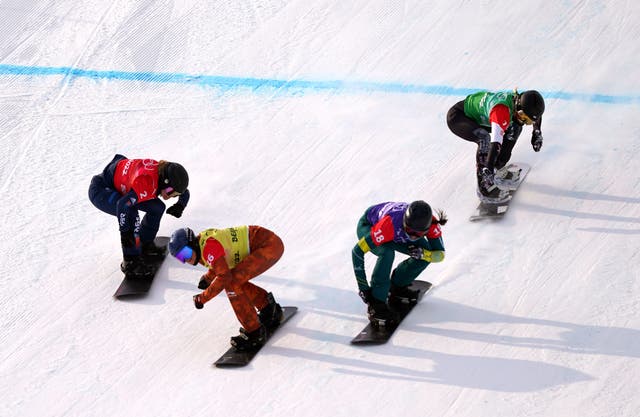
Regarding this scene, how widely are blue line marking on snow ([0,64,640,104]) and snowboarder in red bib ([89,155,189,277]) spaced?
3147 millimetres

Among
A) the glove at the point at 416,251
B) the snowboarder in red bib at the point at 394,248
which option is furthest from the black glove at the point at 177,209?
the glove at the point at 416,251

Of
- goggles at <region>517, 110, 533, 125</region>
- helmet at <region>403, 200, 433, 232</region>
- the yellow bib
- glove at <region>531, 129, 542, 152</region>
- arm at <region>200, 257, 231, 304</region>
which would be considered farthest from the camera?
glove at <region>531, 129, 542, 152</region>

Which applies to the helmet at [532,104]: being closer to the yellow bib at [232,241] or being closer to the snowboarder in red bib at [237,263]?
the snowboarder in red bib at [237,263]

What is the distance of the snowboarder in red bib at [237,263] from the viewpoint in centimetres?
707

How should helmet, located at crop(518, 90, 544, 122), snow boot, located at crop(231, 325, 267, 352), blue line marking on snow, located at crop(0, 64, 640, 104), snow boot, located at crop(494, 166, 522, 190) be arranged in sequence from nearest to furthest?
snow boot, located at crop(231, 325, 267, 352)
helmet, located at crop(518, 90, 544, 122)
snow boot, located at crop(494, 166, 522, 190)
blue line marking on snow, located at crop(0, 64, 640, 104)

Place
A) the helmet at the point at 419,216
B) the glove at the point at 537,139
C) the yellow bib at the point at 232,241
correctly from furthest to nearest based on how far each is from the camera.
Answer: the glove at the point at 537,139
the yellow bib at the point at 232,241
the helmet at the point at 419,216

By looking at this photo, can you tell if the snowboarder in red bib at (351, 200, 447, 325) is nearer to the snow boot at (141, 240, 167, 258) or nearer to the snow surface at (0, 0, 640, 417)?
the snow surface at (0, 0, 640, 417)

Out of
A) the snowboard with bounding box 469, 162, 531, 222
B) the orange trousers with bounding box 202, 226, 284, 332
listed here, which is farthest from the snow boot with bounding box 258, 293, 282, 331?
the snowboard with bounding box 469, 162, 531, 222

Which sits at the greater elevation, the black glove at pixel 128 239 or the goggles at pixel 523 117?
the black glove at pixel 128 239

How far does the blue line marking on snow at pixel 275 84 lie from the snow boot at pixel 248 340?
428 centimetres

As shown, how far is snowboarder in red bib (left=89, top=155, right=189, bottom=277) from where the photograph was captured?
7.92 m

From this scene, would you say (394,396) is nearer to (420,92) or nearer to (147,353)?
(147,353)

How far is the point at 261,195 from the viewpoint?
938cm

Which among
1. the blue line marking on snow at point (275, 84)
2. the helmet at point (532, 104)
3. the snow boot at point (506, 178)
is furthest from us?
the blue line marking on snow at point (275, 84)
